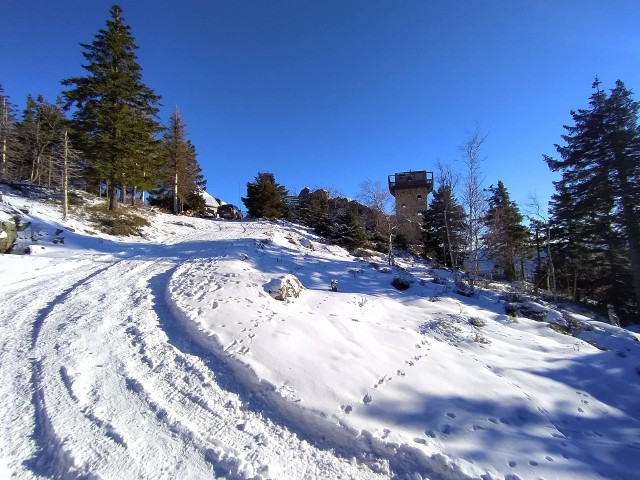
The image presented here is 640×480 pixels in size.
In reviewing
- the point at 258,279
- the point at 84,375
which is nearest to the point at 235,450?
the point at 84,375

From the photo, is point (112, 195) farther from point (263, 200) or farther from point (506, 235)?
point (506, 235)

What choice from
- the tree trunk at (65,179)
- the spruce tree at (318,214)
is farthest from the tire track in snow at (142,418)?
the spruce tree at (318,214)

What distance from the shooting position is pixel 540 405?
4434 millimetres

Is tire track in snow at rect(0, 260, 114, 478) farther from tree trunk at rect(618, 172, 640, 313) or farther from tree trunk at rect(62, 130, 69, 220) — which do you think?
tree trunk at rect(618, 172, 640, 313)

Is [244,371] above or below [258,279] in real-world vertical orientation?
below

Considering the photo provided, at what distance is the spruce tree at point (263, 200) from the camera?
36.2 meters

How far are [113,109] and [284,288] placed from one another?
1938cm

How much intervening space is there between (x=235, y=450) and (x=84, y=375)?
2.44 meters

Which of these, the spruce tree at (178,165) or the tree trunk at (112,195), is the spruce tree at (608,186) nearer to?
the tree trunk at (112,195)

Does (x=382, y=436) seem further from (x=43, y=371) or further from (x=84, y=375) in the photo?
(x=43, y=371)

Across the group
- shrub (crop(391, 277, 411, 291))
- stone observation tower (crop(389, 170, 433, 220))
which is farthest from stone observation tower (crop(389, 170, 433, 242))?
shrub (crop(391, 277, 411, 291))

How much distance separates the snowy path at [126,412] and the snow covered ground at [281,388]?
2 centimetres

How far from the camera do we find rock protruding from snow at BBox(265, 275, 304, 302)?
303 inches

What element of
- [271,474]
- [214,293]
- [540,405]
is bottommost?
[540,405]
